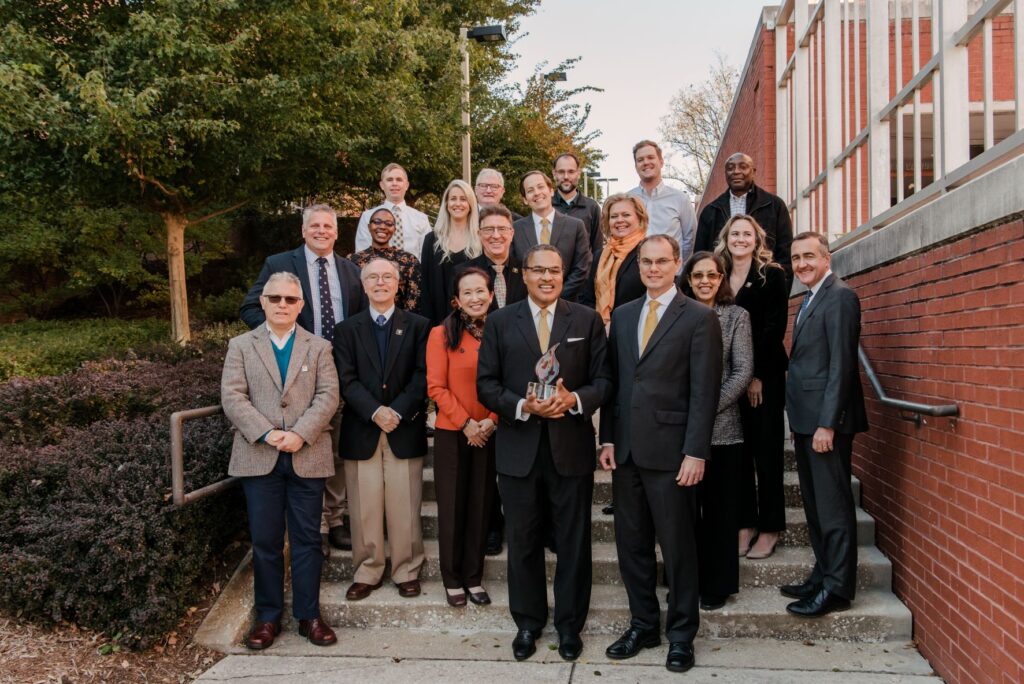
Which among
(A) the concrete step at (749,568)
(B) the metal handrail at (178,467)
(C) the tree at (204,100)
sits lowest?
(A) the concrete step at (749,568)

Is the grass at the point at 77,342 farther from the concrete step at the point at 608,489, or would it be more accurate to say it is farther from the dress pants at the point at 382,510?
the dress pants at the point at 382,510

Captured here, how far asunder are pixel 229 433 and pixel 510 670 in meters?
2.43

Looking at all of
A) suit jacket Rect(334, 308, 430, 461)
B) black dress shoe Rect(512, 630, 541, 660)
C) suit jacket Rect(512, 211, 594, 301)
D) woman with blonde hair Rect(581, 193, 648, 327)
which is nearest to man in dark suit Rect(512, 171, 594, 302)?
suit jacket Rect(512, 211, 594, 301)

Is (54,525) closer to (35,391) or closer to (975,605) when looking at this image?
(35,391)

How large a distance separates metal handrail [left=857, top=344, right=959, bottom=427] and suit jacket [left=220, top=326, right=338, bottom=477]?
3.13 meters

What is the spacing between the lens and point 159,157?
411 inches

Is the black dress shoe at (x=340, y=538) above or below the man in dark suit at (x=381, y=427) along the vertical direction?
below

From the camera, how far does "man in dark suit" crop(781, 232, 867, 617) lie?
172 inches

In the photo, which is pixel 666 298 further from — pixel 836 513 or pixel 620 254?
pixel 836 513

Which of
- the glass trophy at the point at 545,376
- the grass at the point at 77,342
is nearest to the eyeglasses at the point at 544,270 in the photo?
the glass trophy at the point at 545,376

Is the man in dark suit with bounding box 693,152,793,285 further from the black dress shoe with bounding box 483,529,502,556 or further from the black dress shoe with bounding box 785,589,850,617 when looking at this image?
the black dress shoe with bounding box 483,529,502,556

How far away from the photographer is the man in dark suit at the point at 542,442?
427cm

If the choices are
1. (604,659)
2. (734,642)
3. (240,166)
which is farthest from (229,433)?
(240,166)

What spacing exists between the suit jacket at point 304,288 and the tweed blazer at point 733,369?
2.38 meters
